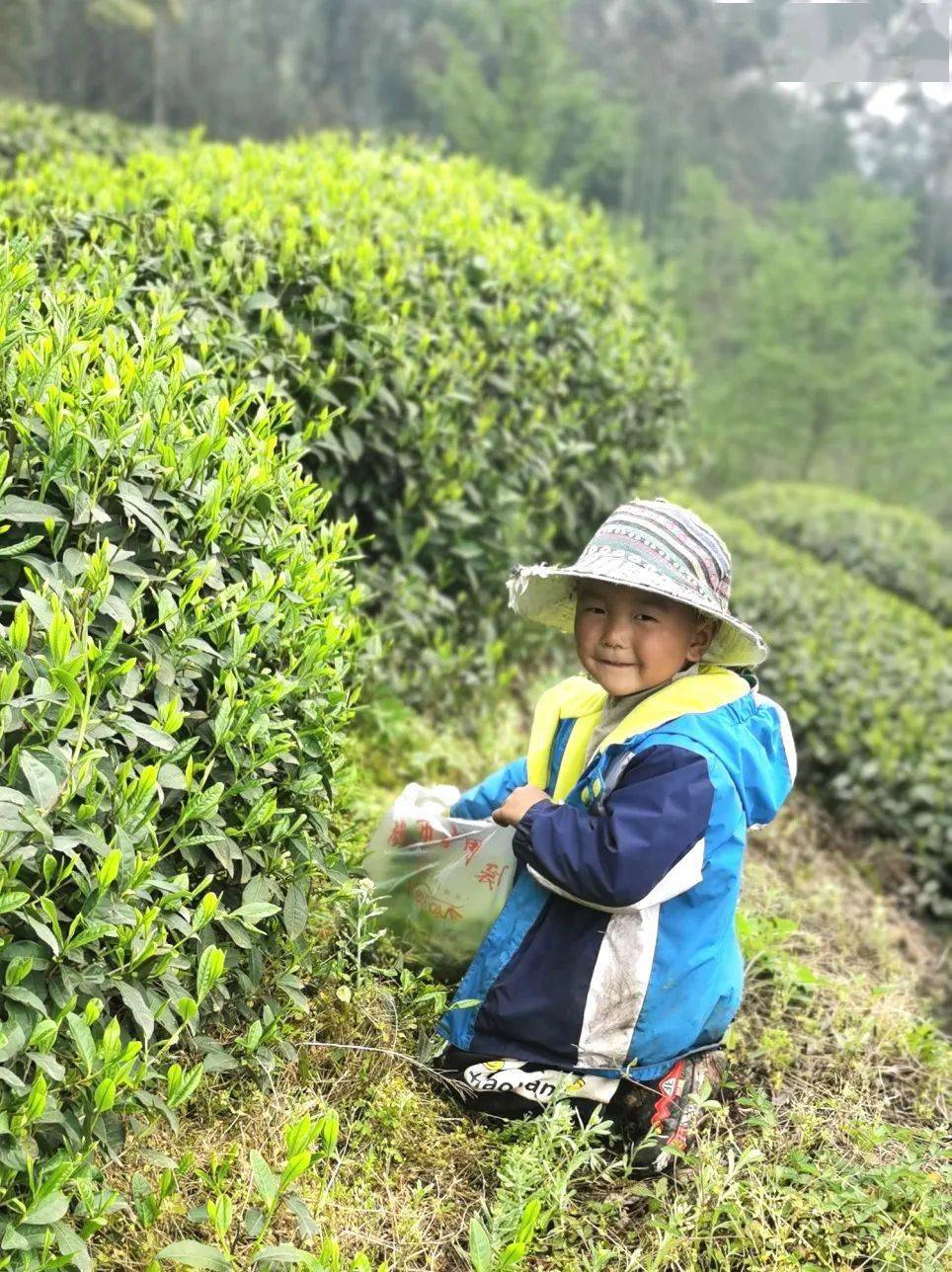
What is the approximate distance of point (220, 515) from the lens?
2.26m

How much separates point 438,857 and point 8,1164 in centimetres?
123

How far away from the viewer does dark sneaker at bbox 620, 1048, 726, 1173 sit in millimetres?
2453

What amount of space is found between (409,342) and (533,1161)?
260cm

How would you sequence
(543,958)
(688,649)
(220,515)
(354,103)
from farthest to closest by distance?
(354,103)
(688,649)
(543,958)
(220,515)

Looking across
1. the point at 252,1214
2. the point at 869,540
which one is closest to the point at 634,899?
the point at 252,1214

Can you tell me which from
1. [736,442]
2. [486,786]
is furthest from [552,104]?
[486,786]

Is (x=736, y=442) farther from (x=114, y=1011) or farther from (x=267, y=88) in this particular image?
(x=114, y=1011)

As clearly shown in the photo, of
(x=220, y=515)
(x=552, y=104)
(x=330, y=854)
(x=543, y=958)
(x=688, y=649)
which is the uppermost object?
(x=552, y=104)

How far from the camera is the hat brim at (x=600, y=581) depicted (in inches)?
95.6

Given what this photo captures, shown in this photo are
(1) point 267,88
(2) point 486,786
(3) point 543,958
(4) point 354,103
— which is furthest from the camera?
(4) point 354,103

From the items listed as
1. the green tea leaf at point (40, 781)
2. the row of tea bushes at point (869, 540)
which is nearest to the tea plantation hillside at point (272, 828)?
the green tea leaf at point (40, 781)

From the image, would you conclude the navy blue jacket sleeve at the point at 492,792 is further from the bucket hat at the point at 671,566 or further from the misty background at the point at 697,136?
the misty background at the point at 697,136

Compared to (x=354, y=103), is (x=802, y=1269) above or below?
below

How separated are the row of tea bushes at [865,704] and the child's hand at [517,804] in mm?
3308
